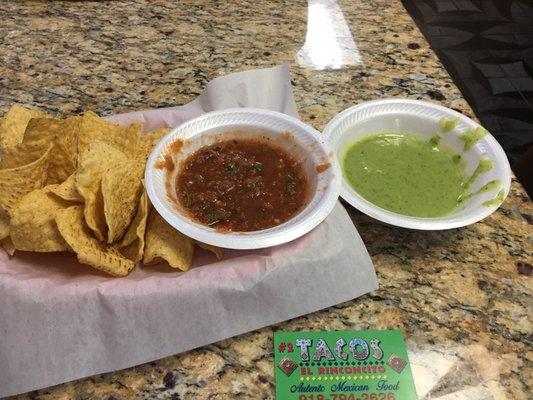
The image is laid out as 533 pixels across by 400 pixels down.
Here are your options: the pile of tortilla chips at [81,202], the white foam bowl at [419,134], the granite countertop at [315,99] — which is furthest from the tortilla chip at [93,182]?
the white foam bowl at [419,134]

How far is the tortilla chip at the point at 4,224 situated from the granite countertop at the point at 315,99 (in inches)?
15.2

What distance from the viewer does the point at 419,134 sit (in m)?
1.61

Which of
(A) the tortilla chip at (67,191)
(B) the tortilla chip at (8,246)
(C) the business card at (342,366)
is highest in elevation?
(A) the tortilla chip at (67,191)

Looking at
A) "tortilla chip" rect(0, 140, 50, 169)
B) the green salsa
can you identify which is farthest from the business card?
"tortilla chip" rect(0, 140, 50, 169)

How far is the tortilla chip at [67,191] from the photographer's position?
1.21 meters

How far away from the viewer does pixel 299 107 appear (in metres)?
1.80

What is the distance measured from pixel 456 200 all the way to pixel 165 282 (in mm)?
838

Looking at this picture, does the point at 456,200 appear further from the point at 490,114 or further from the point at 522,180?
the point at 490,114

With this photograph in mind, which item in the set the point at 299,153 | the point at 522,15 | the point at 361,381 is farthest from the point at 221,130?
the point at 522,15

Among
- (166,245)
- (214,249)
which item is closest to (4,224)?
(166,245)

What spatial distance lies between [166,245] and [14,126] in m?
0.62

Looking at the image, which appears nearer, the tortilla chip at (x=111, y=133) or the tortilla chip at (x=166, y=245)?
the tortilla chip at (x=166, y=245)

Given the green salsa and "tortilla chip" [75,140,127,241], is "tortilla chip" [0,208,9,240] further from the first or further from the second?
the green salsa

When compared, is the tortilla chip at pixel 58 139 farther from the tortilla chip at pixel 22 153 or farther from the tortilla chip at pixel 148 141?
the tortilla chip at pixel 148 141
